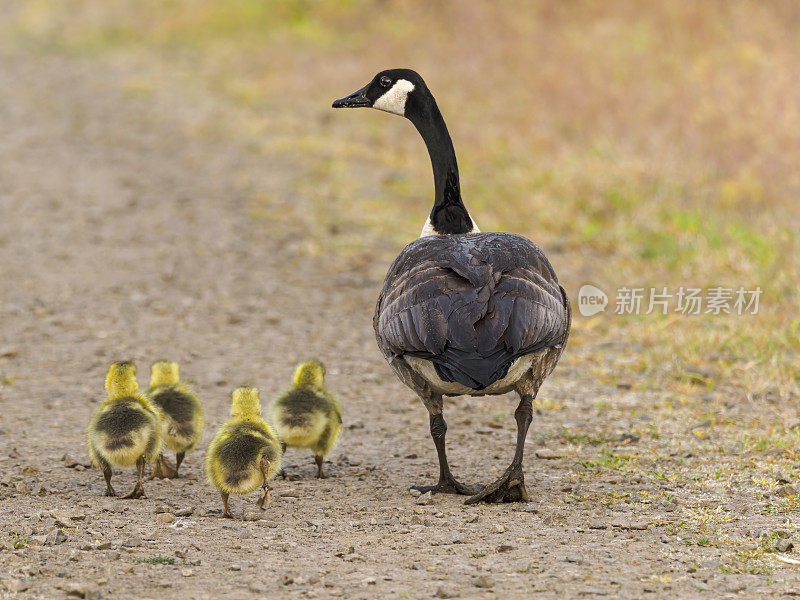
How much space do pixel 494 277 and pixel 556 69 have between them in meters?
11.7

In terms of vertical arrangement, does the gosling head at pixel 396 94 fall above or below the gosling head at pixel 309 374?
above

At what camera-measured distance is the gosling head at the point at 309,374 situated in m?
6.52

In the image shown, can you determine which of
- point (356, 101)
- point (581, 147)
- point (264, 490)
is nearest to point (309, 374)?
point (264, 490)

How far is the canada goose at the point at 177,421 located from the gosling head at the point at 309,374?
65 centimetres

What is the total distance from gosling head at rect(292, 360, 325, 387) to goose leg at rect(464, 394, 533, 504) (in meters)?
1.42

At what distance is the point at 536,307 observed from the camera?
204 inches

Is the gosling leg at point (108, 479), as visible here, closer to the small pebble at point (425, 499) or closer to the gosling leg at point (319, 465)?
the gosling leg at point (319, 465)

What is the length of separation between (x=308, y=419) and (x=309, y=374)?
490 mm

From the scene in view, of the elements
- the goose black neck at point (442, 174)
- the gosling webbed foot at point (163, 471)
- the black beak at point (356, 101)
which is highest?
the black beak at point (356, 101)

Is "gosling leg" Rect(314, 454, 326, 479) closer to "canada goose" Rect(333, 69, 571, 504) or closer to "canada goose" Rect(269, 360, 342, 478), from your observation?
"canada goose" Rect(269, 360, 342, 478)

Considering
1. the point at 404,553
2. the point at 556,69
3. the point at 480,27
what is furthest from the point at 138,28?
the point at 404,553

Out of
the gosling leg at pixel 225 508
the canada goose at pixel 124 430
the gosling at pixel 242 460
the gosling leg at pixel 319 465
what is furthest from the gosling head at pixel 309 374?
the gosling leg at pixel 225 508

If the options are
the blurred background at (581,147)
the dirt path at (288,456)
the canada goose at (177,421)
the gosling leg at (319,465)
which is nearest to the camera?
the dirt path at (288,456)

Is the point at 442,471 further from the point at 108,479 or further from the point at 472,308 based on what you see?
the point at 108,479
